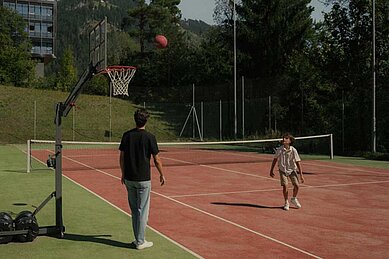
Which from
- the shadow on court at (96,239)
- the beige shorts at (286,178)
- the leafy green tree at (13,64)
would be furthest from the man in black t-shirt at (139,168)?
the leafy green tree at (13,64)

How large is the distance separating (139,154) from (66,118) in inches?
1419

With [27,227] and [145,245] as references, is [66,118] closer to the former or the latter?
[27,227]

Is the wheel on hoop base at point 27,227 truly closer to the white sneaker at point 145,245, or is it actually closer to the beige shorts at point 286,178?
the white sneaker at point 145,245

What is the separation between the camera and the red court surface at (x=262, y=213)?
6992 millimetres

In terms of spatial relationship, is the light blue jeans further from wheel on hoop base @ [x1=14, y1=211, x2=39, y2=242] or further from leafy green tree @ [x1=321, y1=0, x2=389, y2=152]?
leafy green tree @ [x1=321, y1=0, x2=389, y2=152]

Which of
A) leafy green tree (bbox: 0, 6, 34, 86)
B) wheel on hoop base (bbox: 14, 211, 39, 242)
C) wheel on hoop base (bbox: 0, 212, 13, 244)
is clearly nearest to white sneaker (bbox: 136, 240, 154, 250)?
wheel on hoop base (bbox: 14, 211, 39, 242)

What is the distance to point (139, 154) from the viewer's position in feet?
22.0

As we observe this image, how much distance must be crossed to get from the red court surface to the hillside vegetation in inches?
920

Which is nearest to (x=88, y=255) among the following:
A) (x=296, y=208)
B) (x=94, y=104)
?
(x=296, y=208)

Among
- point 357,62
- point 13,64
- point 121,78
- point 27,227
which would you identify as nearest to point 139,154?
point 27,227

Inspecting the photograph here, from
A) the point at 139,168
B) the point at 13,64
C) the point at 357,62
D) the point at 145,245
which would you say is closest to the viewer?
the point at 139,168

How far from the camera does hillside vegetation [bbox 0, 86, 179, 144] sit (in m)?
38.2

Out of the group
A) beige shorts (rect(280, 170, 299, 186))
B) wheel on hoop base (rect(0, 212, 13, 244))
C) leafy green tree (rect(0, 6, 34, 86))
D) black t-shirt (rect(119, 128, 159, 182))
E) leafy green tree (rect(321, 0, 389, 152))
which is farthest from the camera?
leafy green tree (rect(0, 6, 34, 86))

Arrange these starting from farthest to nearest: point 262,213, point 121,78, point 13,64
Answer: point 13,64 → point 121,78 → point 262,213
